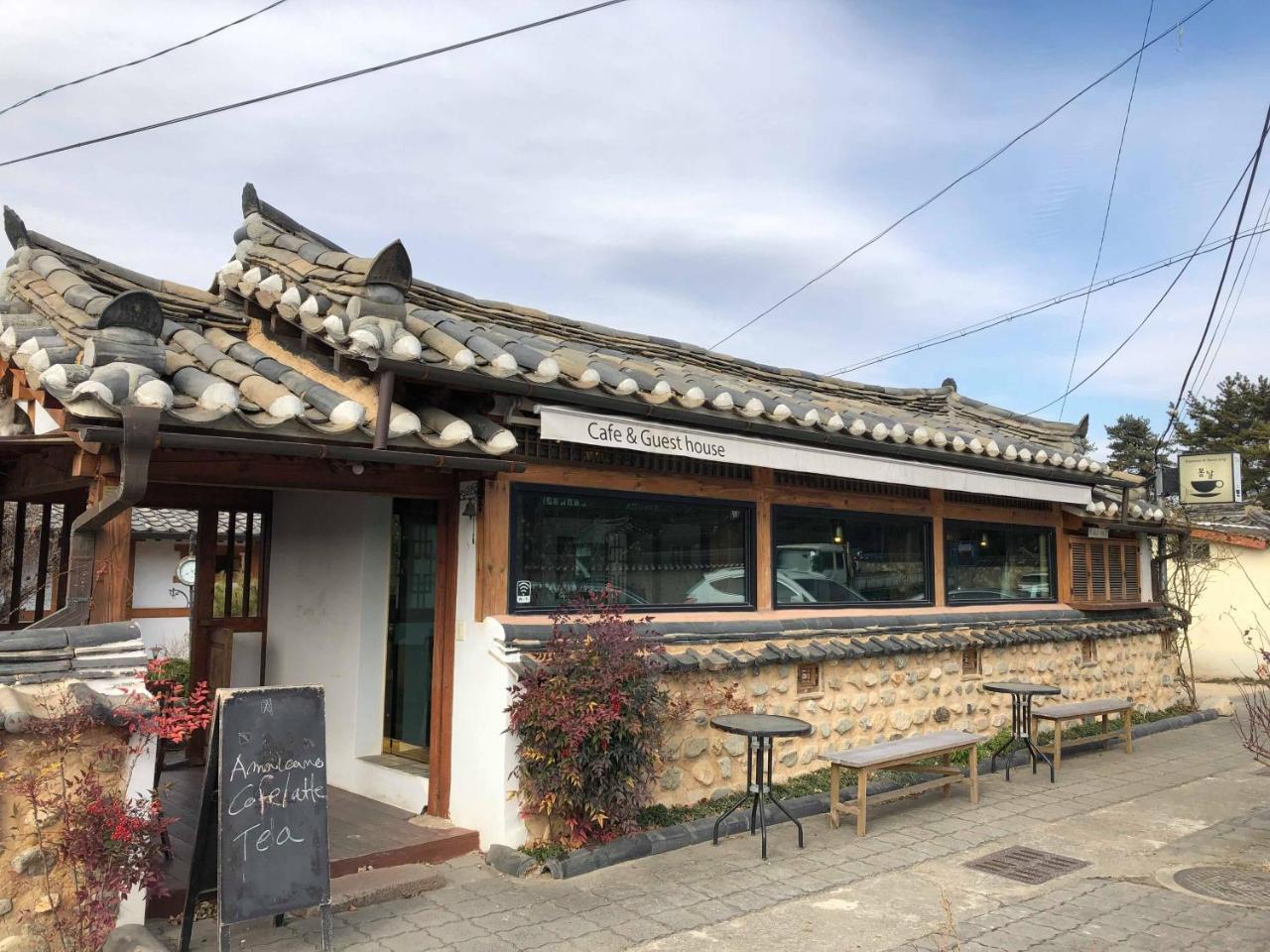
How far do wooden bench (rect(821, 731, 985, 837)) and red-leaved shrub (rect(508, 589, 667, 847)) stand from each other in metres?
1.56

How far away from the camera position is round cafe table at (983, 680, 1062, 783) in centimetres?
853

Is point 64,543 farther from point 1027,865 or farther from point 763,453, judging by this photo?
point 1027,865

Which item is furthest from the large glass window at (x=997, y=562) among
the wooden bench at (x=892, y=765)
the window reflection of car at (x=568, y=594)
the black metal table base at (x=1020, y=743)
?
the window reflection of car at (x=568, y=594)

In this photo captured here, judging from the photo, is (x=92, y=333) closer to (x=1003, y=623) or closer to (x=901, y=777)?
(x=901, y=777)

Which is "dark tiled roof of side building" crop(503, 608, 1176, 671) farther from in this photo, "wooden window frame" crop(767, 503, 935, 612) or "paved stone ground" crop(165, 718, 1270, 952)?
"paved stone ground" crop(165, 718, 1270, 952)

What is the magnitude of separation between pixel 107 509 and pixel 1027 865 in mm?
5812

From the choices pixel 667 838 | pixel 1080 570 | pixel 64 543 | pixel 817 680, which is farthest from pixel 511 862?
pixel 1080 570

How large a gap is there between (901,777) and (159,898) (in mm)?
5742

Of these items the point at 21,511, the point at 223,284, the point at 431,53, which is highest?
the point at 431,53

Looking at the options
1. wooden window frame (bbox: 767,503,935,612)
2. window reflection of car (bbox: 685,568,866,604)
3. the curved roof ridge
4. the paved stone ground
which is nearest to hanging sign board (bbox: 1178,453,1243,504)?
the curved roof ridge

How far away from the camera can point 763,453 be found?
7.09m

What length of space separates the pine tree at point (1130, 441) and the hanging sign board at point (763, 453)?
33.1 metres

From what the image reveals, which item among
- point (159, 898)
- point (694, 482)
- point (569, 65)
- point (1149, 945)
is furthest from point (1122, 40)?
point (159, 898)

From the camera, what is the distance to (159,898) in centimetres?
477
